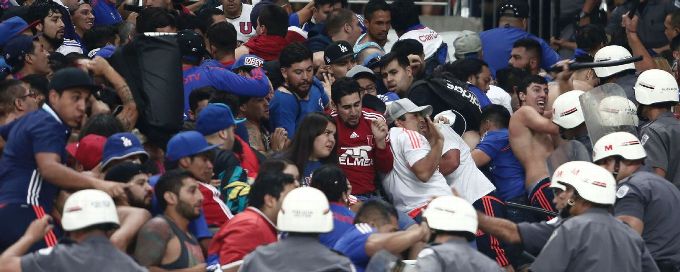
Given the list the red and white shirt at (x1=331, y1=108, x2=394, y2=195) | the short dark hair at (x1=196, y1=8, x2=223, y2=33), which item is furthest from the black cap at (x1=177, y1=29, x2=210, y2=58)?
the short dark hair at (x1=196, y1=8, x2=223, y2=33)

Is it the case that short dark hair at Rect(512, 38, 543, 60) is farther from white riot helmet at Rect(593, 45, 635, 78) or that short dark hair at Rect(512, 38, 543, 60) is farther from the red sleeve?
the red sleeve

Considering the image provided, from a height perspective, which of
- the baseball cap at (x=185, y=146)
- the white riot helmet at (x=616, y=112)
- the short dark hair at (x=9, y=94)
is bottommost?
the white riot helmet at (x=616, y=112)

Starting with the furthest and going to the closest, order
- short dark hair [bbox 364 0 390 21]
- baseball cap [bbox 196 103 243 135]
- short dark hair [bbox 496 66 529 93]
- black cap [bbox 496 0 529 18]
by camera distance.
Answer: black cap [bbox 496 0 529 18], short dark hair [bbox 364 0 390 21], short dark hair [bbox 496 66 529 93], baseball cap [bbox 196 103 243 135]

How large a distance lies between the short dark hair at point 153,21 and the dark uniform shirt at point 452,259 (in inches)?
221

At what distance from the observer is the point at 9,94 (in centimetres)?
1345

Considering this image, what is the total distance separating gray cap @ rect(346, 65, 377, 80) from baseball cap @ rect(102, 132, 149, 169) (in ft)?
12.1

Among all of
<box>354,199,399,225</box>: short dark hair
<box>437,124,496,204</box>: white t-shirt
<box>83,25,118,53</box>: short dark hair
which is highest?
<box>354,199,399,225</box>: short dark hair

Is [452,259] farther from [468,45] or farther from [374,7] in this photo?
[468,45]

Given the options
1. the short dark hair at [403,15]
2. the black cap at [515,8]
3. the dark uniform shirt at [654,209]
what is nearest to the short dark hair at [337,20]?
the short dark hair at [403,15]

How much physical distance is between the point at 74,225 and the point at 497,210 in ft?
17.0

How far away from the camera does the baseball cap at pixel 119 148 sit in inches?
486

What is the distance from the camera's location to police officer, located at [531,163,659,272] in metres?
12.1

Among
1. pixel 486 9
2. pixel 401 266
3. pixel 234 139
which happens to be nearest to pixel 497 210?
pixel 234 139

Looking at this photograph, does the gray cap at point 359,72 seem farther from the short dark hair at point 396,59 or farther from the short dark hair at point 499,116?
the short dark hair at point 499,116
